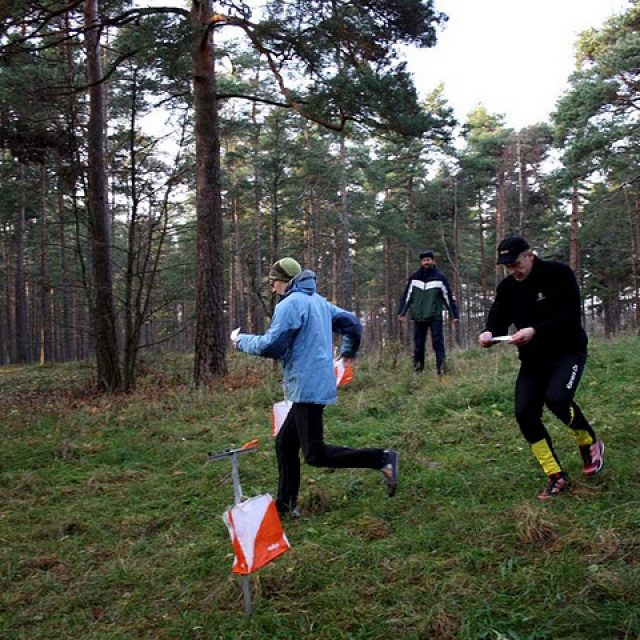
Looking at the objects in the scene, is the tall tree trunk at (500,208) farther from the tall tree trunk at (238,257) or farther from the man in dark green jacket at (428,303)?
the man in dark green jacket at (428,303)

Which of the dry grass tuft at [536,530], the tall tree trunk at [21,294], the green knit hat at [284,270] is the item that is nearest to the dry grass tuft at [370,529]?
the dry grass tuft at [536,530]

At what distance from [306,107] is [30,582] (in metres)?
8.76

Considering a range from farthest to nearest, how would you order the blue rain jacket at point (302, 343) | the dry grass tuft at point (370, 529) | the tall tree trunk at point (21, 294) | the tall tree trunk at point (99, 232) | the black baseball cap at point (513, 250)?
the tall tree trunk at point (21, 294) < the tall tree trunk at point (99, 232) < the black baseball cap at point (513, 250) < the blue rain jacket at point (302, 343) < the dry grass tuft at point (370, 529)

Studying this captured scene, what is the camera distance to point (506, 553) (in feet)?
11.5

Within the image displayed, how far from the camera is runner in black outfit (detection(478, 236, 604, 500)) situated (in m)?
4.20

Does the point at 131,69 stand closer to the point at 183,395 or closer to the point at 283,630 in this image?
the point at 183,395

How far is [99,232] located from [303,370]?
8.13 meters

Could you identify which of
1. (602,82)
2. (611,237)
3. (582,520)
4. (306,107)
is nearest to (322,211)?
(611,237)

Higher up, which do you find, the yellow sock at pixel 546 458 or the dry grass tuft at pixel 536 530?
the yellow sock at pixel 546 458

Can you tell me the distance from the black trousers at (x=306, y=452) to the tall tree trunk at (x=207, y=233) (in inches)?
255

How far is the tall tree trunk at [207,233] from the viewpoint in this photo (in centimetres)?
1087

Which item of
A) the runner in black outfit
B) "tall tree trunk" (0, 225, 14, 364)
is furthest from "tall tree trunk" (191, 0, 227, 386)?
"tall tree trunk" (0, 225, 14, 364)

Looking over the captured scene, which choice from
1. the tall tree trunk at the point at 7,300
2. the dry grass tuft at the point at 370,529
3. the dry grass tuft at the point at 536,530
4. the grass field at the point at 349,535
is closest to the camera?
the grass field at the point at 349,535

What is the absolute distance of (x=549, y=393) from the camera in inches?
165
